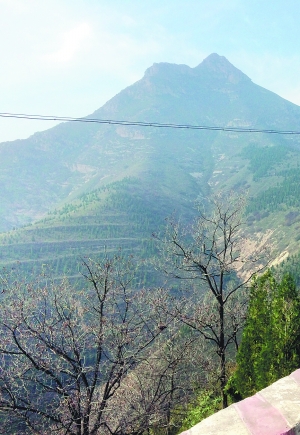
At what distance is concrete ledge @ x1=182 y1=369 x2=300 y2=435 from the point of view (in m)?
2.58

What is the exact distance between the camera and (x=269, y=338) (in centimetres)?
1302

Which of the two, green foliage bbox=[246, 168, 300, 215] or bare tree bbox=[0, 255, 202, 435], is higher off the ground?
green foliage bbox=[246, 168, 300, 215]

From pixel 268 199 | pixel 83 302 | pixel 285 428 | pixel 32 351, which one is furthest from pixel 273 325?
pixel 268 199

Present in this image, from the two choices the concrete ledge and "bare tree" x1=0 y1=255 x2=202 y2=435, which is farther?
"bare tree" x1=0 y1=255 x2=202 y2=435

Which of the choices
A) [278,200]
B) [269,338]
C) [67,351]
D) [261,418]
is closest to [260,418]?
[261,418]

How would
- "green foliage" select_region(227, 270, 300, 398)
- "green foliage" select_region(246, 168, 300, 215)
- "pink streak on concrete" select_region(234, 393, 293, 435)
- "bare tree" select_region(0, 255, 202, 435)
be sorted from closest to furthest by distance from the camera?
"pink streak on concrete" select_region(234, 393, 293, 435), "bare tree" select_region(0, 255, 202, 435), "green foliage" select_region(227, 270, 300, 398), "green foliage" select_region(246, 168, 300, 215)

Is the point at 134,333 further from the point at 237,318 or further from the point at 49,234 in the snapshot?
the point at 49,234

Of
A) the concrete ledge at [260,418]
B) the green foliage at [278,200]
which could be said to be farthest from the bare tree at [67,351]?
the green foliage at [278,200]

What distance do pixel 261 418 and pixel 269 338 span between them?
11.3 meters

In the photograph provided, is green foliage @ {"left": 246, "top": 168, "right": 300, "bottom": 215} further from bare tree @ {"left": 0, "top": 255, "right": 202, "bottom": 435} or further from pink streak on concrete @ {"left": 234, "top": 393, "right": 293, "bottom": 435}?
pink streak on concrete @ {"left": 234, "top": 393, "right": 293, "bottom": 435}

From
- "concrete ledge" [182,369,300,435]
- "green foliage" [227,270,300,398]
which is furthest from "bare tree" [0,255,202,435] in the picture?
"concrete ledge" [182,369,300,435]

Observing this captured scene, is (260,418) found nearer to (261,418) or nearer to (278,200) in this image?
(261,418)

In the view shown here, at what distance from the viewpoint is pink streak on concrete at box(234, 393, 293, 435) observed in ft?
8.41

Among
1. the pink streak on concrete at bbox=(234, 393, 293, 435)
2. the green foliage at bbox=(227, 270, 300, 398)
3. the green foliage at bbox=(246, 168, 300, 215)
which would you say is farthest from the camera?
the green foliage at bbox=(246, 168, 300, 215)
